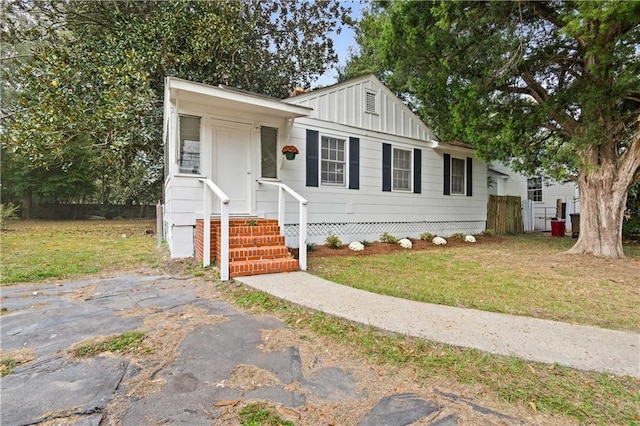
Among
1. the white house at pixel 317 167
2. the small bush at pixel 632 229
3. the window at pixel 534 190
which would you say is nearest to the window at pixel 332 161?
the white house at pixel 317 167

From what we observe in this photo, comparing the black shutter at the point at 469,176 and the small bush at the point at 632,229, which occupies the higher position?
the black shutter at the point at 469,176

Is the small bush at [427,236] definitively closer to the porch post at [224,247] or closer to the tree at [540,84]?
the tree at [540,84]

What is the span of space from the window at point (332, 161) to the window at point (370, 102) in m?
1.29

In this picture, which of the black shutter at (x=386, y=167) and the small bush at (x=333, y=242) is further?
the black shutter at (x=386, y=167)

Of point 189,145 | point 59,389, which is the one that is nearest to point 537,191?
point 189,145

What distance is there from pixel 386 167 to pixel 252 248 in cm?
511

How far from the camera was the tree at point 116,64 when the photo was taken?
9.08 metres

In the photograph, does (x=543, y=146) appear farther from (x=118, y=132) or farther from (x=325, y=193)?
(x=118, y=132)

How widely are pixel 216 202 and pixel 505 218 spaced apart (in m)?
10.7

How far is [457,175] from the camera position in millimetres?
10711

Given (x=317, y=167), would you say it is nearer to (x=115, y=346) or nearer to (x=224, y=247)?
(x=224, y=247)

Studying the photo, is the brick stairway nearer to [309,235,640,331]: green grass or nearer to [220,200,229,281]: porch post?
[220,200,229,281]: porch post

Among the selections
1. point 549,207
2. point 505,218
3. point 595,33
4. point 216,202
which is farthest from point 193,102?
point 549,207

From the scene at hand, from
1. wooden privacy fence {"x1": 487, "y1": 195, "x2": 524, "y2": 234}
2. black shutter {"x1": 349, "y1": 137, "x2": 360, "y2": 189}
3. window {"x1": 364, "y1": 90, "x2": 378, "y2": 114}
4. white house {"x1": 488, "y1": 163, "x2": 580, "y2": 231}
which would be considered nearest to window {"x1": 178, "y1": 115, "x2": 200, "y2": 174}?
black shutter {"x1": 349, "y1": 137, "x2": 360, "y2": 189}
